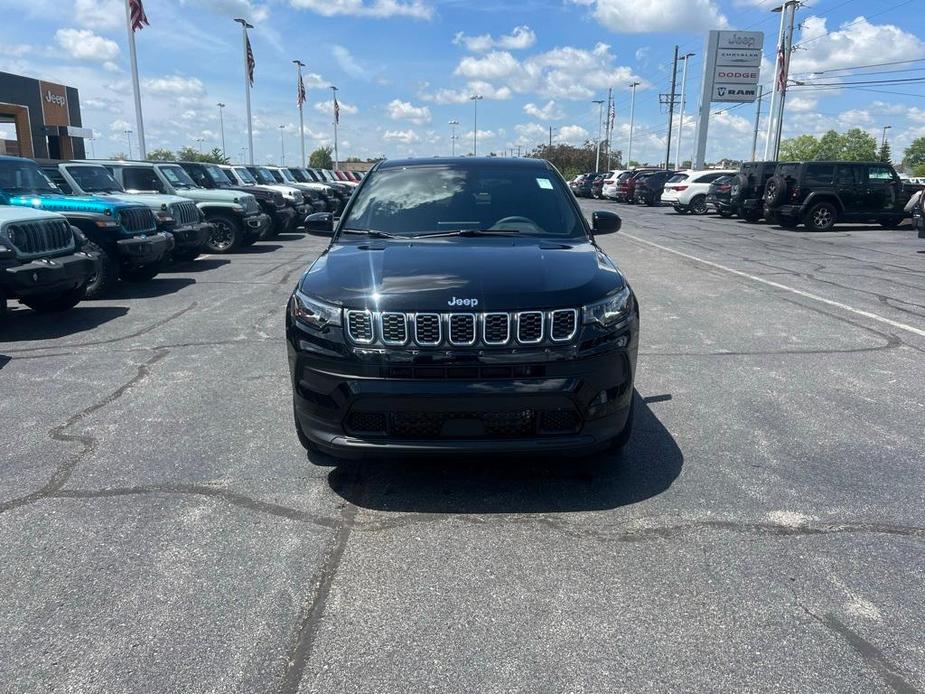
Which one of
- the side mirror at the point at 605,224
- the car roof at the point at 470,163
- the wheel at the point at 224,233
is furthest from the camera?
the wheel at the point at 224,233

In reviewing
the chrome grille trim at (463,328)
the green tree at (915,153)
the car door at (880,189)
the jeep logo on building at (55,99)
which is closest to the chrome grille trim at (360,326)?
the chrome grille trim at (463,328)

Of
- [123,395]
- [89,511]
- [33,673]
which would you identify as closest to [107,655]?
[33,673]

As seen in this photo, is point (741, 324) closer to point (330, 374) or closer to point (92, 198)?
point (330, 374)

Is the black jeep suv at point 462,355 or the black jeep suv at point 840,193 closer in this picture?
the black jeep suv at point 462,355

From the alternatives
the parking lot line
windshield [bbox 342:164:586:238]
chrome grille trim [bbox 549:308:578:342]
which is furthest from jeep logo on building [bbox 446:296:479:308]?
the parking lot line

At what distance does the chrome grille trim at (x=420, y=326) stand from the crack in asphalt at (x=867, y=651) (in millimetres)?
1831

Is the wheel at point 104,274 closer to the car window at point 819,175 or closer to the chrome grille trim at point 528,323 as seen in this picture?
the chrome grille trim at point 528,323

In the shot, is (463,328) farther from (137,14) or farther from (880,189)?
(137,14)

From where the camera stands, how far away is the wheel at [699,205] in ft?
98.2

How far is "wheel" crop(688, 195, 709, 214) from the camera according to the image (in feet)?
98.2

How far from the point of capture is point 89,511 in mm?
3602

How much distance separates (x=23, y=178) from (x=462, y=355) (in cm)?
940

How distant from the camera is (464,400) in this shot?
331 centimetres

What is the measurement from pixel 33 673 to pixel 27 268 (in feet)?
20.4
